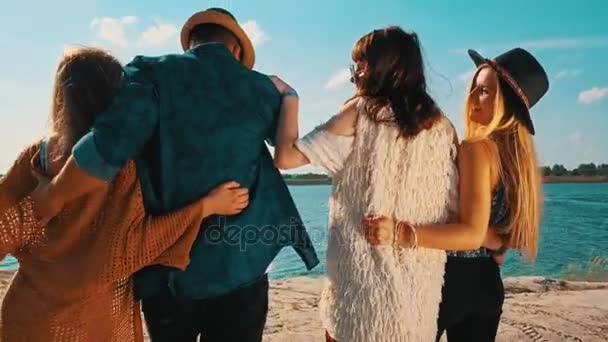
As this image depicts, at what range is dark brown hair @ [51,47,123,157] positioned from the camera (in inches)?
64.2

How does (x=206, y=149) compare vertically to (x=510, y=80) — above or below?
below

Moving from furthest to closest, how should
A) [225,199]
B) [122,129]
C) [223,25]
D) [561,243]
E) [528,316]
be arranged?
[561,243], [528,316], [223,25], [225,199], [122,129]

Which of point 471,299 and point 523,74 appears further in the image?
point 523,74

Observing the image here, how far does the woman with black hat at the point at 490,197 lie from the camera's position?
1.81m

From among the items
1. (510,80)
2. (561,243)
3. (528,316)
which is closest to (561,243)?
(561,243)

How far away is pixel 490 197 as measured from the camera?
185 cm

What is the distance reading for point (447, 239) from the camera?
1.78m

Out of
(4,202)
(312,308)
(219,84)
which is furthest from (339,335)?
(312,308)

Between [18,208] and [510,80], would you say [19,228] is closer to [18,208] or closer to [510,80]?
[18,208]

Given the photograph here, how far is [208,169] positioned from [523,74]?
118 centimetres

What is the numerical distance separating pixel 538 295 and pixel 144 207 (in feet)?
17.8

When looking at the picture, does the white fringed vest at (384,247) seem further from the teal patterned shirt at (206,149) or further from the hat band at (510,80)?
the hat band at (510,80)

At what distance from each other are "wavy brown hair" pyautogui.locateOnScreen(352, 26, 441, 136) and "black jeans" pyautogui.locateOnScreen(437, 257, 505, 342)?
1.76 ft

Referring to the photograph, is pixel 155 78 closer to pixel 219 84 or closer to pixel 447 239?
pixel 219 84
